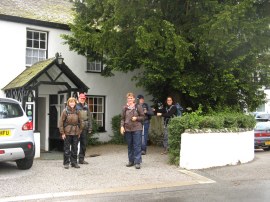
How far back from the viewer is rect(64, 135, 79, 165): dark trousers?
984 cm

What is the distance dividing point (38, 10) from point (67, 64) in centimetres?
271

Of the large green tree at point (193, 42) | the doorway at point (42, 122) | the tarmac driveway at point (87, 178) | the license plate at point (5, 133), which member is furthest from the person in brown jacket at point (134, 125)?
the doorway at point (42, 122)

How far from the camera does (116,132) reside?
55.8 feet

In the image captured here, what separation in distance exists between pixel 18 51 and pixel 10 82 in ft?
4.23

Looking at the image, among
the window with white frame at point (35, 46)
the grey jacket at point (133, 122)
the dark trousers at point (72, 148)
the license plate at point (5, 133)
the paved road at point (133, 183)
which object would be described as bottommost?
the paved road at point (133, 183)

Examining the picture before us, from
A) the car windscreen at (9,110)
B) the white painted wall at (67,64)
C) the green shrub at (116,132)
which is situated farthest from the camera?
the green shrub at (116,132)

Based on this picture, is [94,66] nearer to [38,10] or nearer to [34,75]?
[38,10]

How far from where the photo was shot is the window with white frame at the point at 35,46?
50.7 ft

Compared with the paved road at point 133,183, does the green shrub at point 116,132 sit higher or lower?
higher

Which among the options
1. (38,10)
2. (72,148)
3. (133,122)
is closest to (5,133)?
(72,148)

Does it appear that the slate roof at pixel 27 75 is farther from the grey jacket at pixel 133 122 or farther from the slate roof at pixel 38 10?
the grey jacket at pixel 133 122

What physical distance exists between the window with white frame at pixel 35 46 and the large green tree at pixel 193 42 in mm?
2364

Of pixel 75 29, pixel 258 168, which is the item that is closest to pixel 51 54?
pixel 75 29

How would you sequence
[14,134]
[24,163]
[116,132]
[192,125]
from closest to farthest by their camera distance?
[14,134]
[24,163]
[192,125]
[116,132]
